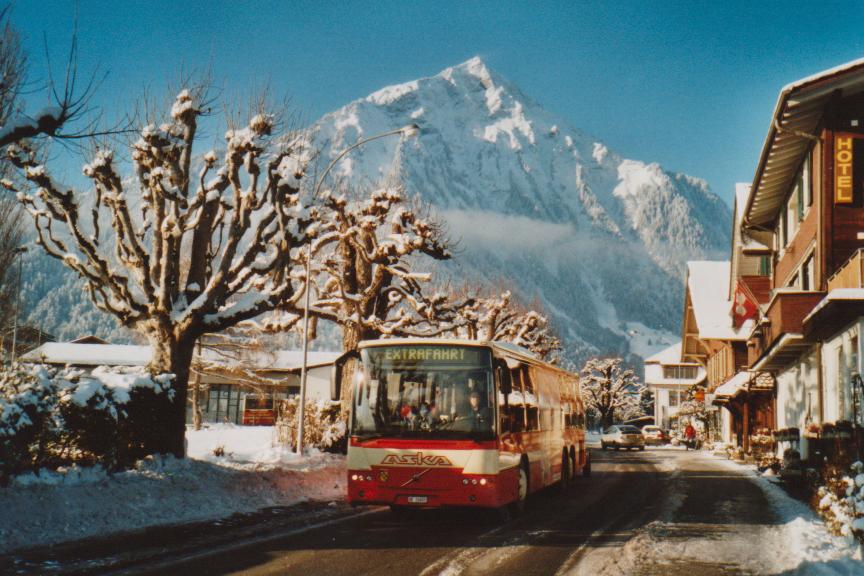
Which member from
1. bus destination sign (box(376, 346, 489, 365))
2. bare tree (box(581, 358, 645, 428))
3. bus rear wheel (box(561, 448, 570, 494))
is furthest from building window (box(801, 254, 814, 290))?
bare tree (box(581, 358, 645, 428))

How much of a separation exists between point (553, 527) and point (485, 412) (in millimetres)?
2038

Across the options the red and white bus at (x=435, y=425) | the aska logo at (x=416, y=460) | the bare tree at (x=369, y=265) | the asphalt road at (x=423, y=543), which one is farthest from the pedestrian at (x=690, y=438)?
the aska logo at (x=416, y=460)

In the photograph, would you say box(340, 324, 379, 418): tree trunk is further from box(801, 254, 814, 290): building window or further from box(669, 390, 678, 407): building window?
box(669, 390, 678, 407): building window

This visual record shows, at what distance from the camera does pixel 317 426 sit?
2461 cm

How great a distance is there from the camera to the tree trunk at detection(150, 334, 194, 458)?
15659 millimetres

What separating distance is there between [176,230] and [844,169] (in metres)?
16.7

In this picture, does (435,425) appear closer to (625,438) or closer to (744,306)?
(744,306)

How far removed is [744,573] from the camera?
9.06 metres

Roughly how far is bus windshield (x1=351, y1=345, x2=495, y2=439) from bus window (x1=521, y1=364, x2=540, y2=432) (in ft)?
A: 7.81

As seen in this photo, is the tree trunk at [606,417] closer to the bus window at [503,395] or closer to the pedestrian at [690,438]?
the pedestrian at [690,438]

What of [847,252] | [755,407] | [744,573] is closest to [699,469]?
[847,252]

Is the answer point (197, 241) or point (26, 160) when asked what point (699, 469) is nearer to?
point (197, 241)

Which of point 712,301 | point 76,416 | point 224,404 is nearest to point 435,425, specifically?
Result: point 76,416

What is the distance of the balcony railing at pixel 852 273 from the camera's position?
1776 cm
